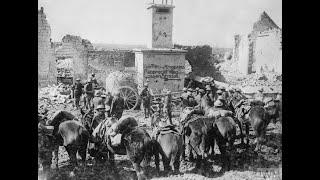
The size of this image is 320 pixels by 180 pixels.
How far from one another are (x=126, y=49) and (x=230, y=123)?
8.67 feet

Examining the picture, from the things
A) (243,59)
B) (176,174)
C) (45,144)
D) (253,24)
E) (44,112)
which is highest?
(253,24)

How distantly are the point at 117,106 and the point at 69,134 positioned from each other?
107 cm

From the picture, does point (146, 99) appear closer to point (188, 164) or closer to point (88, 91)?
point (88, 91)

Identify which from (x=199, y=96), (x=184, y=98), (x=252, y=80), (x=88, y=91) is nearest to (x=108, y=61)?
(x=88, y=91)

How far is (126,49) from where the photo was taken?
845cm

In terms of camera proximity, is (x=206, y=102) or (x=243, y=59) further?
(x=243, y=59)

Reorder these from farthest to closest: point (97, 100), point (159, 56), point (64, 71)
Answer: point (159, 56)
point (64, 71)
point (97, 100)

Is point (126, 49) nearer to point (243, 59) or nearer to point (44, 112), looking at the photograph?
point (44, 112)

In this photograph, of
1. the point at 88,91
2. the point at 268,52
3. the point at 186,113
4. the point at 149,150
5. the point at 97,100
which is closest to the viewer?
the point at 149,150

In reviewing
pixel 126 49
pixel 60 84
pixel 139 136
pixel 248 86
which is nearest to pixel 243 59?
pixel 248 86

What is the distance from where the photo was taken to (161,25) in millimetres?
8438

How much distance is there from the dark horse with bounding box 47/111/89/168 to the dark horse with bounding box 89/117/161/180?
0.65 ft

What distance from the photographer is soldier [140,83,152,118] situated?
8269mm

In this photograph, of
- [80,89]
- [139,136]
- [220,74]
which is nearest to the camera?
[139,136]
